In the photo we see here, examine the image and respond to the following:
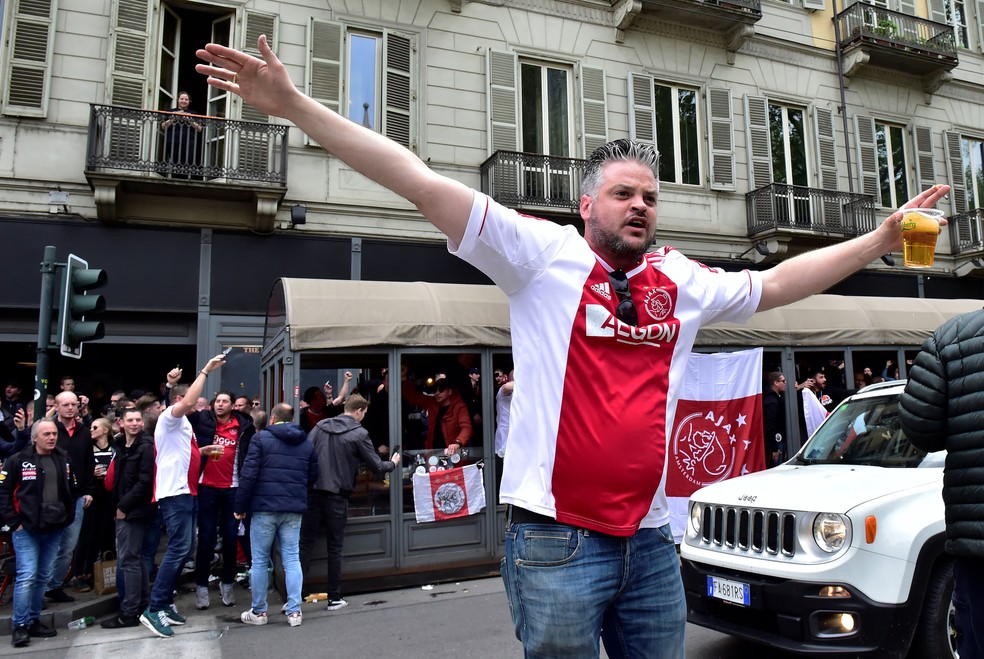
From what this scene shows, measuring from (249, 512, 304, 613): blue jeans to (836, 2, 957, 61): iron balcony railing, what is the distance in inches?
699

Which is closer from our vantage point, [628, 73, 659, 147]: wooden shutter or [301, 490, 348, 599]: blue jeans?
[301, 490, 348, 599]: blue jeans

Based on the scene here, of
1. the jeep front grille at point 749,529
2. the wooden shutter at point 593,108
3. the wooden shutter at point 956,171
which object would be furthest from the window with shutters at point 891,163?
the jeep front grille at point 749,529

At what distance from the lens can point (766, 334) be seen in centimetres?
1056

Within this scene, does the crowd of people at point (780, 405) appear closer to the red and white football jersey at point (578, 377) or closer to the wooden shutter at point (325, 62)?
the red and white football jersey at point (578, 377)

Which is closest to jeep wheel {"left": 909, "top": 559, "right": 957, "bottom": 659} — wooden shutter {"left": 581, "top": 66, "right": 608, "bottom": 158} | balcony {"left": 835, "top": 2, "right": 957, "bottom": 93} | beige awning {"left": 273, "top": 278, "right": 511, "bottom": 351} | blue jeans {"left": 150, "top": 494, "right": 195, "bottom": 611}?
beige awning {"left": 273, "top": 278, "right": 511, "bottom": 351}

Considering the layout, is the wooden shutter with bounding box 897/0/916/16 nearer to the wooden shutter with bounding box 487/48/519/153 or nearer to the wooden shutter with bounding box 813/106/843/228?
the wooden shutter with bounding box 813/106/843/228

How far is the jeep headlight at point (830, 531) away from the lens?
4.34 metres

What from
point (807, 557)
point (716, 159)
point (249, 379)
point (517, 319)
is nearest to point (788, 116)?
point (716, 159)

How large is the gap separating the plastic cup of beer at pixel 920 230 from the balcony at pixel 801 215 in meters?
14.5

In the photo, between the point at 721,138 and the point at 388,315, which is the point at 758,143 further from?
the point at 388,315

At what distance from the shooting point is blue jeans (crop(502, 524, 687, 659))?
1.82m

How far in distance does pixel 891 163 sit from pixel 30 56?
19303mm

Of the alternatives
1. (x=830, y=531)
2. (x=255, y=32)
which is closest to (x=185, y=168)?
(x=255, y=32)

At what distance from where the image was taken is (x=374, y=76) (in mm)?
14148
